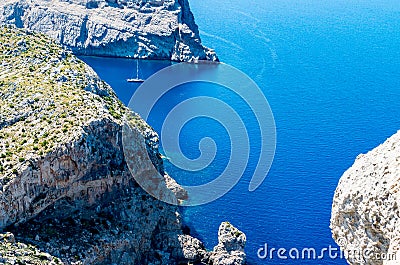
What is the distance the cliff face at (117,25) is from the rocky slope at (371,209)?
420 feet

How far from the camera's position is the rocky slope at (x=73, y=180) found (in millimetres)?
48656

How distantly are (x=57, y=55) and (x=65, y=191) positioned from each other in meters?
20.6

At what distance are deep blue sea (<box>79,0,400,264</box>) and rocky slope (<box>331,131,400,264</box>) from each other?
A: 47.4 m

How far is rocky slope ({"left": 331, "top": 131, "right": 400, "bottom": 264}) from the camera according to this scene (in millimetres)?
13617

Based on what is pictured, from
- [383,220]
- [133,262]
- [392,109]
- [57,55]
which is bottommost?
[383,220]

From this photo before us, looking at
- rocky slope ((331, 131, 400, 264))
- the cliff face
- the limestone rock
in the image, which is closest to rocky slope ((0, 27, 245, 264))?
the limestone rock

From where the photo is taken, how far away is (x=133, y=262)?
56.6 metres

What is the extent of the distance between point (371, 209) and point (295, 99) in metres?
95.8

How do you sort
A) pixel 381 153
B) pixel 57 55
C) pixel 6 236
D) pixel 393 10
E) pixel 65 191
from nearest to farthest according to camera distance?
pixel 381 153
pixel 6 236
pixel 65 191
pixel 57 55
pixel 393 10

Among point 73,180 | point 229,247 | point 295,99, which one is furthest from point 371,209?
point 295,99

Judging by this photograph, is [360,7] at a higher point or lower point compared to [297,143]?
higher

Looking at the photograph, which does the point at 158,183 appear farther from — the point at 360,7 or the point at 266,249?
the point at 360,7

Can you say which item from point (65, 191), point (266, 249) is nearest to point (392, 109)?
point (266, 249)

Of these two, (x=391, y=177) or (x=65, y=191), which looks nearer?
(x=391, y=177)
